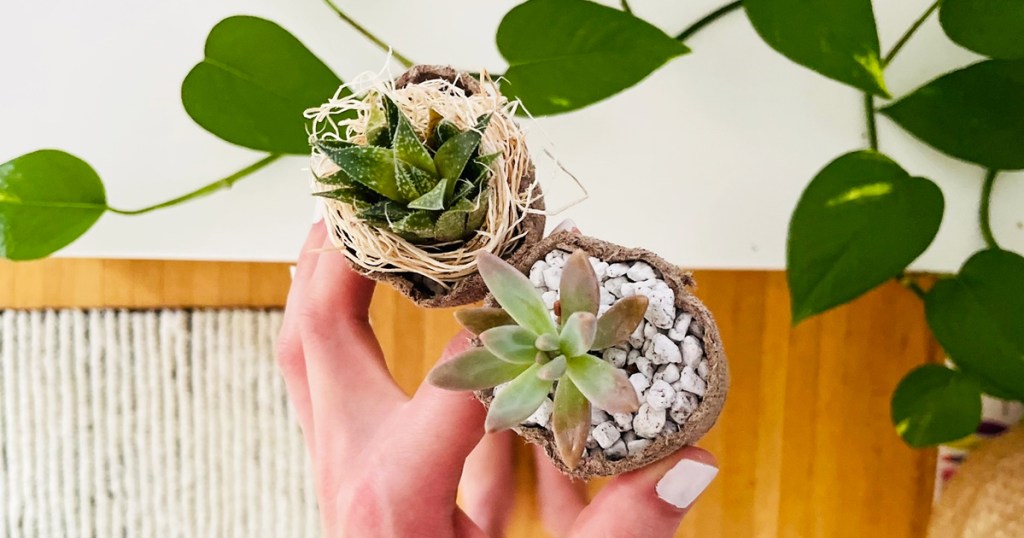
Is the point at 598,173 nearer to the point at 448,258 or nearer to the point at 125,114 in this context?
the point at 448,258

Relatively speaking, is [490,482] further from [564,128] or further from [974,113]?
[974,113]

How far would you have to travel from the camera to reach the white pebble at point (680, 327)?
0.47 m

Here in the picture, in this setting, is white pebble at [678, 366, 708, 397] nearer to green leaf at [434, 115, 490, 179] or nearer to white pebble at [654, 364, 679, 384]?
white pebble at [654, 364, 679, 384]

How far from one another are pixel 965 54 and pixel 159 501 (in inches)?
46.3

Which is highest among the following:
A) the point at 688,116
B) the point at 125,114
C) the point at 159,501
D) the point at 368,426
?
the point at 125,114

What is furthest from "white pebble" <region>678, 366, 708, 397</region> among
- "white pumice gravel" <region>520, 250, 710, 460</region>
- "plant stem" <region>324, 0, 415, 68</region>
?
"plant stem" <region>324, 0, 415, 68</region>

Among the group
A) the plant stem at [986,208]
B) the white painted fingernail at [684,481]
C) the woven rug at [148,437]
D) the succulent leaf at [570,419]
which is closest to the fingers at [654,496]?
the white painted fingernail at [684,481]

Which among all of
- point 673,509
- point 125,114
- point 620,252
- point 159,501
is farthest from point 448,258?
point 159,501

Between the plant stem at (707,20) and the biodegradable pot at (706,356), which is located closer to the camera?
the biodegradable pot at (706,356)

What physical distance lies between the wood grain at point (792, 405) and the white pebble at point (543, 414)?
0.45m

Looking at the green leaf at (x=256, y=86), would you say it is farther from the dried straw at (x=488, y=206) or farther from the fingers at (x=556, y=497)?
the fingers at (x=556, y=497)

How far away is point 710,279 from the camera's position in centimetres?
90

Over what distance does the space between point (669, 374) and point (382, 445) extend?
9.9 inches

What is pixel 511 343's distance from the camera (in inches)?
15.9
